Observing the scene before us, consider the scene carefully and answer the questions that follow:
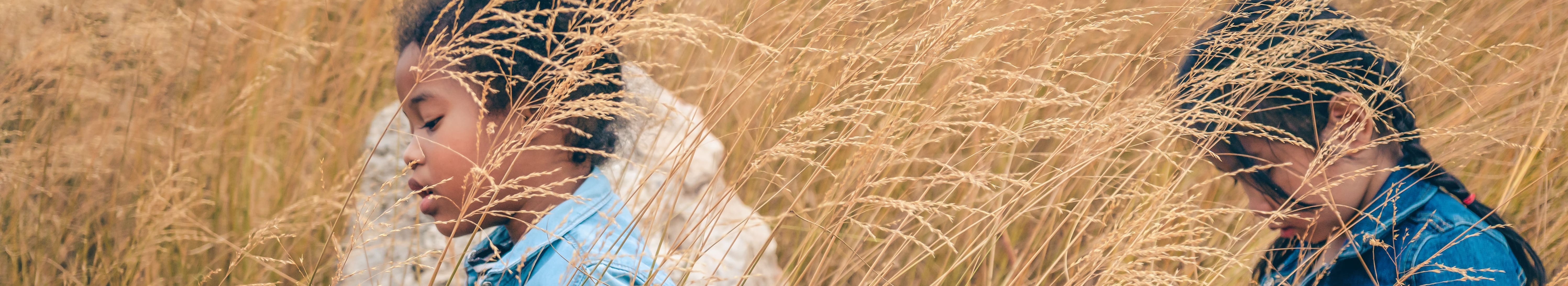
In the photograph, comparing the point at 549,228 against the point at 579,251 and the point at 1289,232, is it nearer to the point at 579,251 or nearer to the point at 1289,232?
the point at 579,251

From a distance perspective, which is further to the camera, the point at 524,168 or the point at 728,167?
the point at 728,167

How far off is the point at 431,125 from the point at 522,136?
43 centimetres

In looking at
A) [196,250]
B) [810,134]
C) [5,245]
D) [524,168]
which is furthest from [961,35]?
[5,245]

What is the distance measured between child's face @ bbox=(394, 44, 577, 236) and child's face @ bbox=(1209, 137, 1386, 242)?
1.16 meters

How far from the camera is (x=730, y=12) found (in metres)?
2.90

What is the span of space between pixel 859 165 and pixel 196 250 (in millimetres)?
1844

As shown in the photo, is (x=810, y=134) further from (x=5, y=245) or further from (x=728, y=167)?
→ (x=5, y=245)

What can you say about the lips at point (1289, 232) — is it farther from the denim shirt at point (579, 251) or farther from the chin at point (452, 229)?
the chin at point (452, 229)

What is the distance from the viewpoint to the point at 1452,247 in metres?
1.35

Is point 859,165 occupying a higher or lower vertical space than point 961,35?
higher

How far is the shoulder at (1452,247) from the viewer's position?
1327mm

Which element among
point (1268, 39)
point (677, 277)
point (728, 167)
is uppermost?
point (1268, 39)

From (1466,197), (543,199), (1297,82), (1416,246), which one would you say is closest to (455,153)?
(543,199)

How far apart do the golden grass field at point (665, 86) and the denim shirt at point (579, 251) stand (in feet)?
1.27
